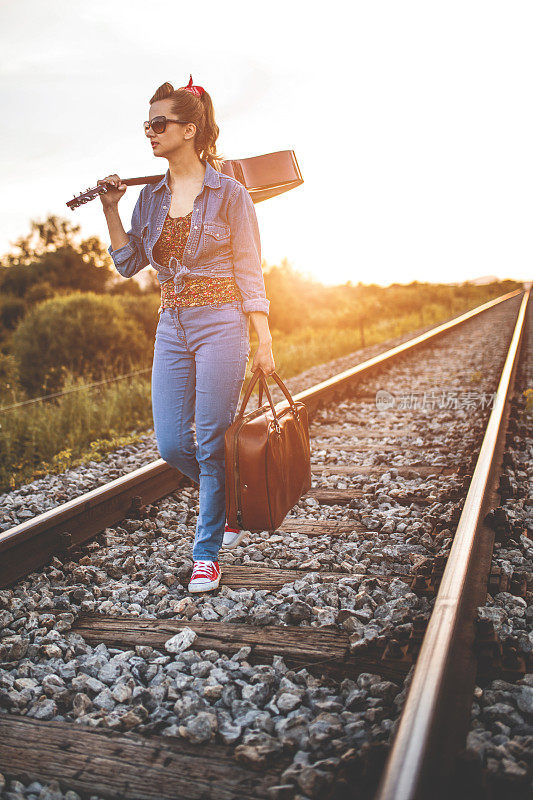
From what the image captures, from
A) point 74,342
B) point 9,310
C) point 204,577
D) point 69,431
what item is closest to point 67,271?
point 9,310

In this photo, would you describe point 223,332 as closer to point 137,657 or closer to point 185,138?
point 185,138

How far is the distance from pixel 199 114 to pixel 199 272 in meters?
0.64

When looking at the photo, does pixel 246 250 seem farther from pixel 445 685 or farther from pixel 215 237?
pixel 445 685

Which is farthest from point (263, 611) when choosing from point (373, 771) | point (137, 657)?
point (373, 771)

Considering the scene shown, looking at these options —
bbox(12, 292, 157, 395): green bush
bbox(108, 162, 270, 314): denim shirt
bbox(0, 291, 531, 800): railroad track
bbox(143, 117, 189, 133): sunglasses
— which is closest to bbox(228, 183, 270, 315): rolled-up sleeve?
bbox(108, 162, 270, 314): denim shirt

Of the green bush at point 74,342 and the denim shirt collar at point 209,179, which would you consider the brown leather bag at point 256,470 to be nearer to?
the denim shirt collar at point 209,179

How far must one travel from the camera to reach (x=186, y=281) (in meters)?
2.63

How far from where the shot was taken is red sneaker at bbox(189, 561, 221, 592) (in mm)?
2734

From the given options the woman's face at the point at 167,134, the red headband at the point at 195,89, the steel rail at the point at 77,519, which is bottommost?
the steel rail at the point at 77,519

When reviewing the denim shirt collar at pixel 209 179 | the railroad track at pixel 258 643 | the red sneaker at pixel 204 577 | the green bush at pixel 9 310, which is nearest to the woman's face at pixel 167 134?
the denim shirt collar at pixel 209 179

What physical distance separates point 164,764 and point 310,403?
15.9ft

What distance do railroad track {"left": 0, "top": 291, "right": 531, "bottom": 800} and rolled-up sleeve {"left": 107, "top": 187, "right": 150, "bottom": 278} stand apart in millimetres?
1375

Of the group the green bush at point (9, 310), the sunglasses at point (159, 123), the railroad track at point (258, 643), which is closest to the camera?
the railroad track at point (258, 643)

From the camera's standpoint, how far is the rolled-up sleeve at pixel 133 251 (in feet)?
8.93
